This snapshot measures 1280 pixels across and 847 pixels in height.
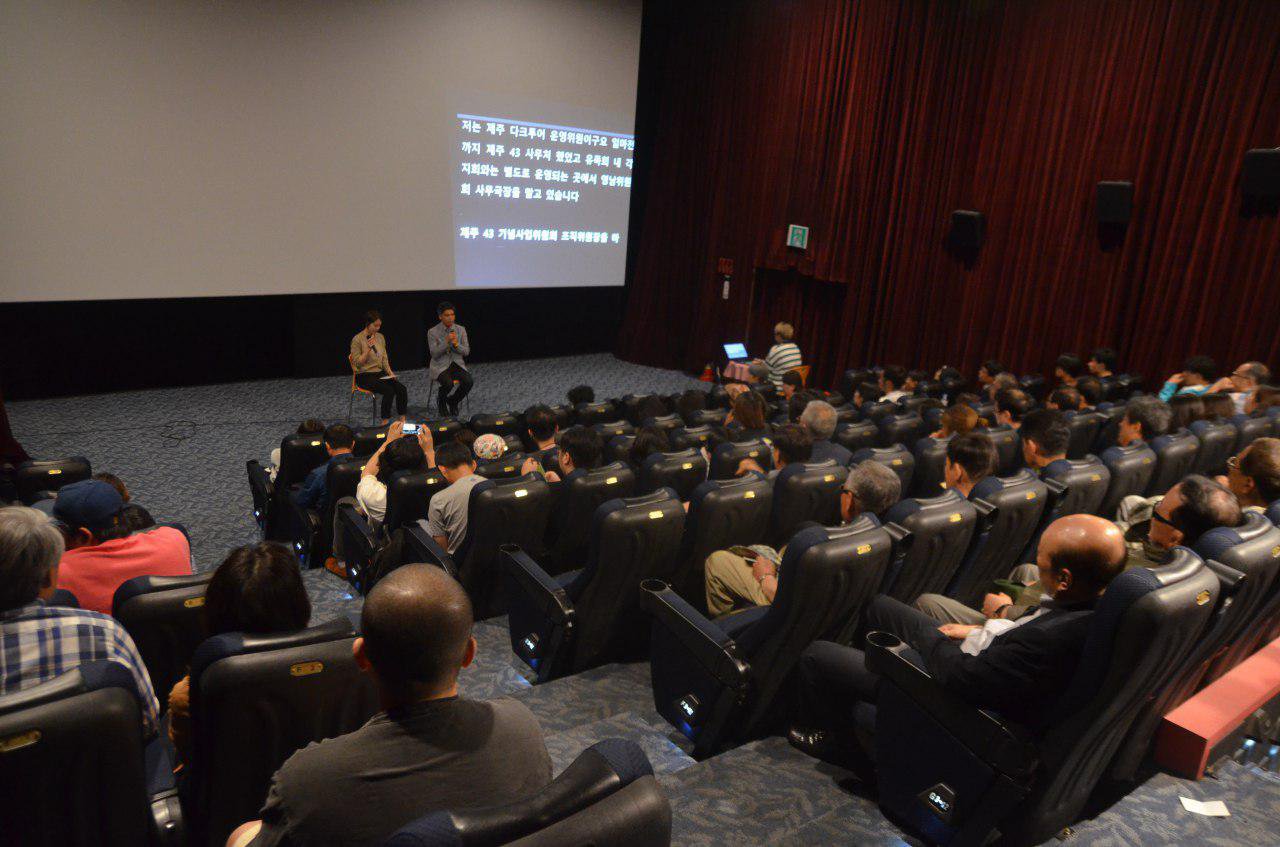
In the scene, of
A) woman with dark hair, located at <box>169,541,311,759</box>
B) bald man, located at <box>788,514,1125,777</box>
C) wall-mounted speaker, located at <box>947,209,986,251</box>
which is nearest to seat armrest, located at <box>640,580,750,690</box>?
bald man, located at <box>788,514,1125,777</box>

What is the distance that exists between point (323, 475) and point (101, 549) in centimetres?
180

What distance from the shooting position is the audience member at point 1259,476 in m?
3.25

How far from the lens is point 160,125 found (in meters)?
7.38

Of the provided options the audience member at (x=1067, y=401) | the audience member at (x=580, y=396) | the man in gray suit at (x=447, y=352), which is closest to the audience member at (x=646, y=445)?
the audience member at (x=580, y=396)

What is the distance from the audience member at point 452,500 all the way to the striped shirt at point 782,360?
5860mm

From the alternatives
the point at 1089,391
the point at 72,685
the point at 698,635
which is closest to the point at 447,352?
the point at 1089,391

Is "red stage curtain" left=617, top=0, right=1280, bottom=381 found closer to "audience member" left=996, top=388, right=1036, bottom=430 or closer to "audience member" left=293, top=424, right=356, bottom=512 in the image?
"audience member" left=996, top=388, right=1036, bottom=430

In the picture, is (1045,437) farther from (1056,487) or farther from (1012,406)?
(1012,406)

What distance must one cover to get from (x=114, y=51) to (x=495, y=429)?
15.7 feet

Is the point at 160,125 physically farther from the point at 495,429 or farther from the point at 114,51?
the point at 495,429

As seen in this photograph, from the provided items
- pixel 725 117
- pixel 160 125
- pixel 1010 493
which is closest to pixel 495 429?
pixel 1010 493

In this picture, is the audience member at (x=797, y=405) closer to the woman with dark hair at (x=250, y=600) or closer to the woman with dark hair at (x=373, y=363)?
the woman with dark hair at (x=373, y=363)

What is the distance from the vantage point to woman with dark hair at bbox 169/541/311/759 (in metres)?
1.96

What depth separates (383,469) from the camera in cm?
462
